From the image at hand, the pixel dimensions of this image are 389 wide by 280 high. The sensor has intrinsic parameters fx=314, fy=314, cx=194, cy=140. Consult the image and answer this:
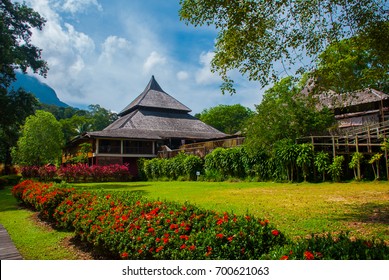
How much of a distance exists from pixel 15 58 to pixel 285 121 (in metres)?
17.2

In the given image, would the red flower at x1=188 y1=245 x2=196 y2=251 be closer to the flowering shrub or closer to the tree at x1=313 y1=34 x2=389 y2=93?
the tree at x1=313 y1=34 x2=389 y2=93

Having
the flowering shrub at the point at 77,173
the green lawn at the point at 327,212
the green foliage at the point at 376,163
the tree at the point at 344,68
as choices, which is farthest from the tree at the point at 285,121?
the flowering shrub at the point at 77,173

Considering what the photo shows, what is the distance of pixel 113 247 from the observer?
4336mm

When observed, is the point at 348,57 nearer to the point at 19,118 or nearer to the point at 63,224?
the point at 63,224

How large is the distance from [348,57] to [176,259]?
25.5ft

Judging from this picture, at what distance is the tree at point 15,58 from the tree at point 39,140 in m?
1.31

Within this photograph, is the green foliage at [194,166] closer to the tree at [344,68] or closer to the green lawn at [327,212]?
the green lawn at [327,212]

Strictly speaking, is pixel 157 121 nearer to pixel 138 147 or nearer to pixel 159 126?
pixel 159 126

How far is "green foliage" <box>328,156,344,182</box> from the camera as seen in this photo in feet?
49.0

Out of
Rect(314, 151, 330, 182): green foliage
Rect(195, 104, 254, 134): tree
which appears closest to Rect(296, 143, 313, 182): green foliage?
Rect(314, 151, 330, 182): green foliage

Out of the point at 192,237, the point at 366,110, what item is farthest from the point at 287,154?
the point at 366,110

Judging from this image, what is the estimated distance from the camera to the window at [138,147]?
104ft

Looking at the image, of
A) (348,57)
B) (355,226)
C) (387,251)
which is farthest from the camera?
(348,57)
